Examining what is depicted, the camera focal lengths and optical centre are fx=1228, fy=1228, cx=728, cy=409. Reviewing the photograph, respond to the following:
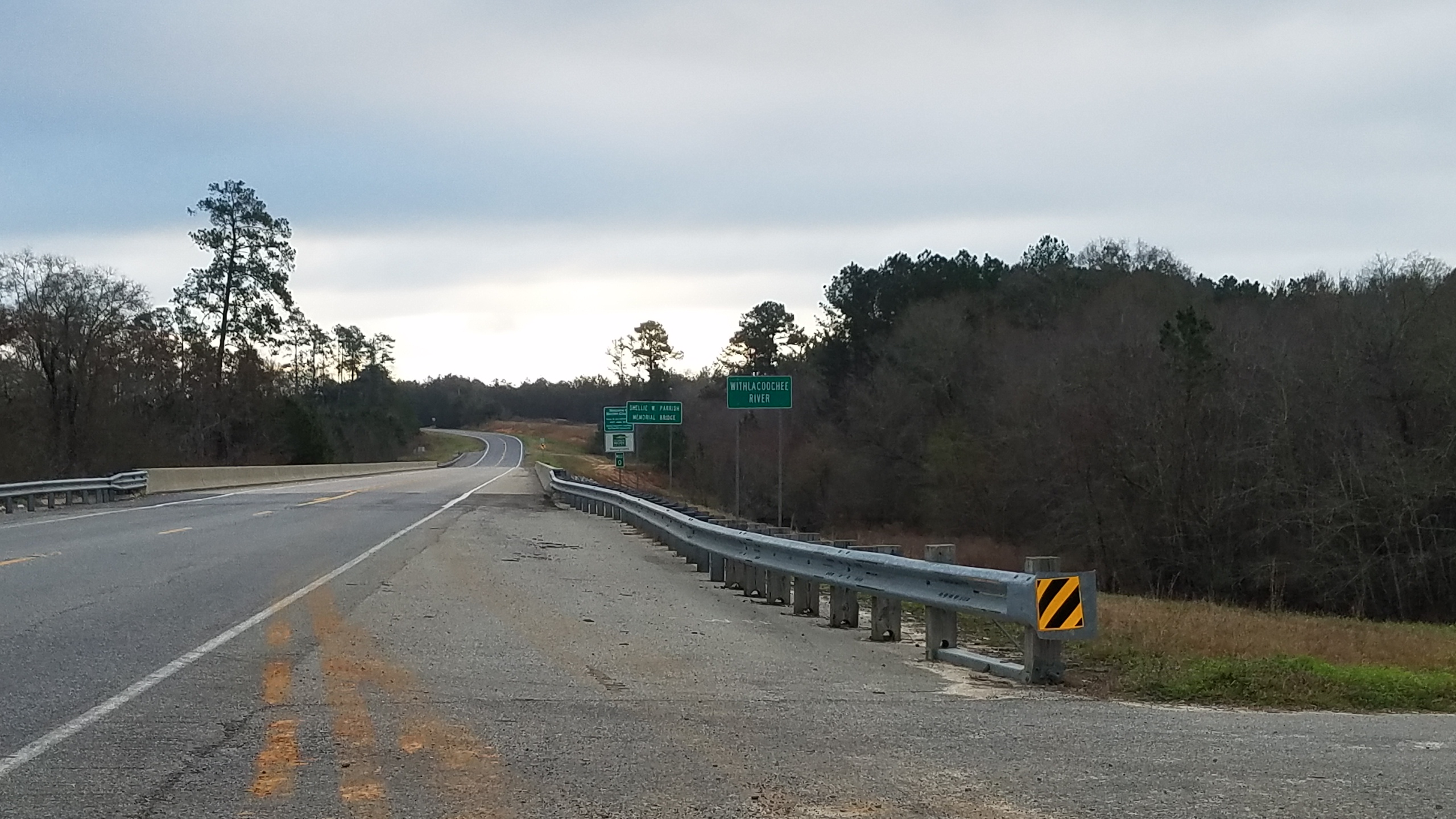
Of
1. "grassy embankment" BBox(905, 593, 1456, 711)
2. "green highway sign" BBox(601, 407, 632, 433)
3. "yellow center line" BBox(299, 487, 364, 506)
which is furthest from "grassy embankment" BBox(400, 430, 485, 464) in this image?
"grassy embankment" BBox(905, 593, 1456, 711)

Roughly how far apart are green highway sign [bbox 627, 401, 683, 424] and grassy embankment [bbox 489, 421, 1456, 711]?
24942mm

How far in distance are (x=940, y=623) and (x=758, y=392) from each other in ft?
46.8

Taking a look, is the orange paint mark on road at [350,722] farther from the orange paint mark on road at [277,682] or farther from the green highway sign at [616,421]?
the green highway sign at [616,421]

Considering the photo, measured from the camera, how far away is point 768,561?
14141mm

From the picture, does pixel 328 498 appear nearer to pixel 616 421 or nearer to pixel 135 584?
pixel 616 421

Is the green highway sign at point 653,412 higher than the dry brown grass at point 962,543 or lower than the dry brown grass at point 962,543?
higher

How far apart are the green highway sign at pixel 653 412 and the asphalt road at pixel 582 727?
2679 centimetres

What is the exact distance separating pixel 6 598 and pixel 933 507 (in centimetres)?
5495

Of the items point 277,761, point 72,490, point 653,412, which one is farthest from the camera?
point 653,412

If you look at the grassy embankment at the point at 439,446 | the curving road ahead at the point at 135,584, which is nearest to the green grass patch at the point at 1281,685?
the curving road ahead at the point at 135,584

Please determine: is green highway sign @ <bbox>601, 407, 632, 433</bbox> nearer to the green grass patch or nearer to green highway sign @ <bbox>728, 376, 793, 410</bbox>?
green highway sign @ <bbox>728, 376, 793, 410</bbox>

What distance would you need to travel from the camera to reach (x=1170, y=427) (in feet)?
144

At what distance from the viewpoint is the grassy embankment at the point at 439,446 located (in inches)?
5936

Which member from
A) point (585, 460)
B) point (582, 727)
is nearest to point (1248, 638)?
point (582, 727)
